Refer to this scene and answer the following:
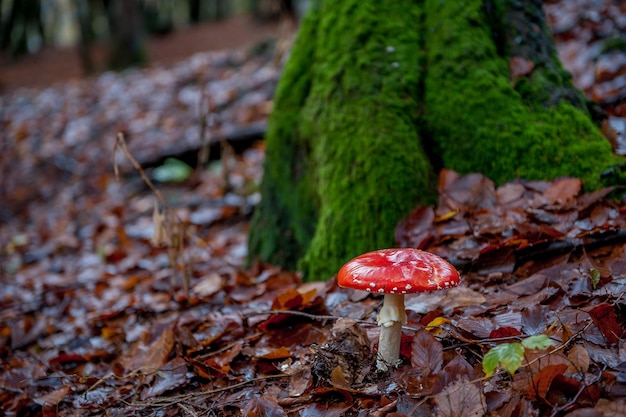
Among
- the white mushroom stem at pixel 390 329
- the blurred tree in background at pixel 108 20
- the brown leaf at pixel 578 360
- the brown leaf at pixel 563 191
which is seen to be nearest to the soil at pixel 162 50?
the blurred tree in background at pixel 108 20

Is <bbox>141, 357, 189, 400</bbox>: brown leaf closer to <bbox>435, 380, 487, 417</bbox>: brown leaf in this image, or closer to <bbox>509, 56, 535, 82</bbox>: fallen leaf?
<bbox>435, 380, 487, 417</bbox>: brown leaf

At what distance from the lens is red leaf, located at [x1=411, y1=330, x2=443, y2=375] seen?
2049 millimetres

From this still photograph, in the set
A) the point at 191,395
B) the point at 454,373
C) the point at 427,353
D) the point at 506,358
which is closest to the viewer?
the point at 506,358

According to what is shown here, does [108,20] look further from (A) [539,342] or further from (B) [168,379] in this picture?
(A) [539,342]

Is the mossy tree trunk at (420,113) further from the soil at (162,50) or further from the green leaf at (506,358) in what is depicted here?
the soil at (162,50)

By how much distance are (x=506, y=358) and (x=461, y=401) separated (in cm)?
30

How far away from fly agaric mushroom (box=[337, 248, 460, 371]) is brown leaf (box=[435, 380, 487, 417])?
1.07 feet

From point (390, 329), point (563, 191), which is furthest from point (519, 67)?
point (390, 329)

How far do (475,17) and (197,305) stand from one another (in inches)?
109

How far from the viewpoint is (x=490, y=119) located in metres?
3.25

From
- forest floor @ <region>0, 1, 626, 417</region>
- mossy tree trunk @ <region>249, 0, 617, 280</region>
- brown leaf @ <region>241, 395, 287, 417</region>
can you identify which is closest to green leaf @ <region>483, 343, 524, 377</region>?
forest floor @ <region>0, 1, 626, 417</region>

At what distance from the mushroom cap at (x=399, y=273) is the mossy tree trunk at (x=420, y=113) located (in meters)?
1.23

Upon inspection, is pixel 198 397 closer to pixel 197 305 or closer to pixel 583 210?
pixel 197 305

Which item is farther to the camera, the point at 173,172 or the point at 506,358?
the point at 173,172
